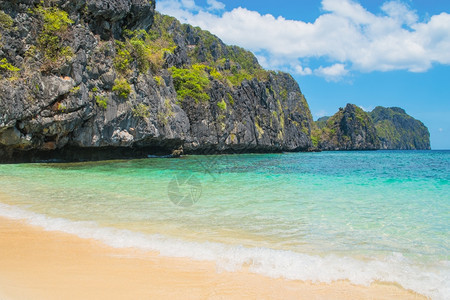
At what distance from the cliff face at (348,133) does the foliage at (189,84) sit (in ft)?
233

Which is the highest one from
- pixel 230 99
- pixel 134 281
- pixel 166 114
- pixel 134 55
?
pixel 134 55

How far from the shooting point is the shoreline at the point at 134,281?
2674 mm

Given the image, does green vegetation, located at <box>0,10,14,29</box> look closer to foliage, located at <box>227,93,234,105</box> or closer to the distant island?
the distant island

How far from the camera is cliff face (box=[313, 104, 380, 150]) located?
333ft

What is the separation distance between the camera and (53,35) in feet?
58.7

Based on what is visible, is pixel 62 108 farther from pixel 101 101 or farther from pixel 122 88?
pixel 122 88

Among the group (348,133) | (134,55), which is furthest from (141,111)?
(348,133)

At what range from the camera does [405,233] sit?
4953 millimetres

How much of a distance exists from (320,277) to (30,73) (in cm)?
1943

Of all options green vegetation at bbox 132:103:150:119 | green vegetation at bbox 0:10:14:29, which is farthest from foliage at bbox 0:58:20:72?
green vegetation at bbox 132:103:150:119

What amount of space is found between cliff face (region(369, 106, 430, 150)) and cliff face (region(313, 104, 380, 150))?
50.2m

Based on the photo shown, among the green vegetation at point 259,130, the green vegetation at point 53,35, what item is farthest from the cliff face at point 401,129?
the green vegetation at point 53,35

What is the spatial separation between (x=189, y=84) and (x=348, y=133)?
82461 millimetres

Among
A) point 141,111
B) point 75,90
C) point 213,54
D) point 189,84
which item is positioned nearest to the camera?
point 75,90
